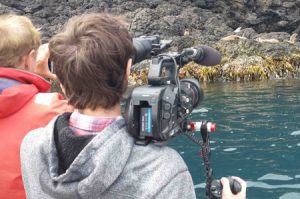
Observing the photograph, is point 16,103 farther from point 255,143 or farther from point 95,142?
point 255,143

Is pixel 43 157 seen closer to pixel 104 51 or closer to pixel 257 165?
pixel 104 51

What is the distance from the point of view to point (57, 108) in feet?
8.62

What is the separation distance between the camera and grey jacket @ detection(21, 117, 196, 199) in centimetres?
191

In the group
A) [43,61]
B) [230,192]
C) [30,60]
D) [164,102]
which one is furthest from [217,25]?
[164,102]

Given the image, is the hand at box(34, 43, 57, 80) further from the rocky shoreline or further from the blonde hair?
the rocky shoreline

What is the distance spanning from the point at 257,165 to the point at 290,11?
31312mm

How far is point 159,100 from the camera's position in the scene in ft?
6.66

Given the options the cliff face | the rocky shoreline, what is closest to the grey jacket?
the rocky shoreline

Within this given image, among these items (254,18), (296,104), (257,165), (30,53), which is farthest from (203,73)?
(30,53)

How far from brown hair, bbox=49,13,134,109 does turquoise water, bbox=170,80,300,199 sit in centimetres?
463

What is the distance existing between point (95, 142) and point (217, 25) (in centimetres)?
2987

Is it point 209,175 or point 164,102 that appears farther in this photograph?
point 209,175

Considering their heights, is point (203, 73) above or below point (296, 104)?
below

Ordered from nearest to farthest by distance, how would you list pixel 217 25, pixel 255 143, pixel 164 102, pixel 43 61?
pixel 164 102 < pixel 43 61 < pixel 255 143 < pixel 217 25
